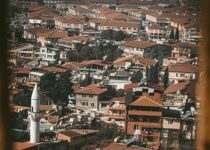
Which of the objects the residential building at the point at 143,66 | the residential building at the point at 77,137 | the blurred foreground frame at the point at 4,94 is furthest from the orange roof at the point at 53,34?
the blurred foreground frame at the point at 4,94

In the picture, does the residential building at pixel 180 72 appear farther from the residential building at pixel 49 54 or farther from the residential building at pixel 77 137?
the residential building at pixel 77 137

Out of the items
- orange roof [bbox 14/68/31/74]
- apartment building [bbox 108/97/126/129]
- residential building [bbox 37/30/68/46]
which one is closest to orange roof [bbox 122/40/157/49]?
residential building [bbox 37/30/68/46]

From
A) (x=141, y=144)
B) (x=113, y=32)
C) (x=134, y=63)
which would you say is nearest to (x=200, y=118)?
(x=141, y=144)

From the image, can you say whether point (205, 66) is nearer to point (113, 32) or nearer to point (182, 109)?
point (182, 109)

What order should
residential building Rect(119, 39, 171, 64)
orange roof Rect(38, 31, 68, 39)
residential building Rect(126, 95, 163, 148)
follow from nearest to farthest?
1. residential building Rect(126, 95, 163, 148)
2. residential building Rect(119, 39, 171, 64)
3. orange roof Rect(38, 31, 68, 39)

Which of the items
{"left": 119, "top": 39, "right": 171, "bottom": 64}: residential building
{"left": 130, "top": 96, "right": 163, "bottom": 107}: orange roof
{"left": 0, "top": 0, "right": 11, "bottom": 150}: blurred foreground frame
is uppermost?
{"left": 0, "top": 0, "right": 11, "bottom": 150}: blurred foreground frame

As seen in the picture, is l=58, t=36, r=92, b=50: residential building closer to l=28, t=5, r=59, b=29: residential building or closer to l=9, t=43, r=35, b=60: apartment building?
l=9, t=43, r=35, b=60: apartment building

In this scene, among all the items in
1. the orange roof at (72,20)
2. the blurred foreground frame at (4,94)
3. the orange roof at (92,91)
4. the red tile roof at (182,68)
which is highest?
the blurred foreground frame at (4,94)

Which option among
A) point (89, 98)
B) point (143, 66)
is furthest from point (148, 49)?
point (89, 98)

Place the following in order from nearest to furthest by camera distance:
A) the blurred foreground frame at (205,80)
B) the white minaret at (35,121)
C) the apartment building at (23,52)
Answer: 1. the blurred foreground frame at (205,80)
2. the white minaret at (35,121)
3. the apartment building at (23,52)
